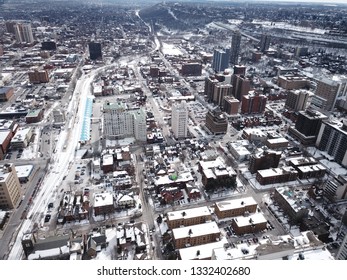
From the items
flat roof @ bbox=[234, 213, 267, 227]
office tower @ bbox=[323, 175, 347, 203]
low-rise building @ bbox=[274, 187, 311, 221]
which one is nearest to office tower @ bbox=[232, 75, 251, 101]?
low-rise building @ bbox=[274, 187, 311, 221]

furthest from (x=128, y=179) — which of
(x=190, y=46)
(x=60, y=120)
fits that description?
(x=190, y=46)

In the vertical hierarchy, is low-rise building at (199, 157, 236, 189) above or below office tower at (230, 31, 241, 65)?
below

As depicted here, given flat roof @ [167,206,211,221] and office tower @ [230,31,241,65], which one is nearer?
flat roof @ [167,206,211,221]

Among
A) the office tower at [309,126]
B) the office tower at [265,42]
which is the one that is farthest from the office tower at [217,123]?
the office tower at [265,42]

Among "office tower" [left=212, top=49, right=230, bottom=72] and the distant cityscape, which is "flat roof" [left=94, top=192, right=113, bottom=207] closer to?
the distant cityscape

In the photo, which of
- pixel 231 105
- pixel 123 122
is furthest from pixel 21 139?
pixel 231 105

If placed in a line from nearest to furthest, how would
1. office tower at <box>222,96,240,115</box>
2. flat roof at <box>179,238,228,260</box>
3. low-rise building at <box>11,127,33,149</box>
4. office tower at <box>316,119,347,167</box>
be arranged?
flat roof at <box>179,238,228,260</box> → office tower at <box>316,119,347,167</box> → low-rise building at <box>11,127,33,149</box> → office tower at <box>222,96,240,115</box>

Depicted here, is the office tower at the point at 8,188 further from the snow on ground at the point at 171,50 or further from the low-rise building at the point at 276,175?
the snow on ground at the point at 171,50

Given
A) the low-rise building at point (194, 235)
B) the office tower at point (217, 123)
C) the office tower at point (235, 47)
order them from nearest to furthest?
the low-rise building at point (194, 235) < the office tower at point (217, 123) < the office tower at point (235, 47)
